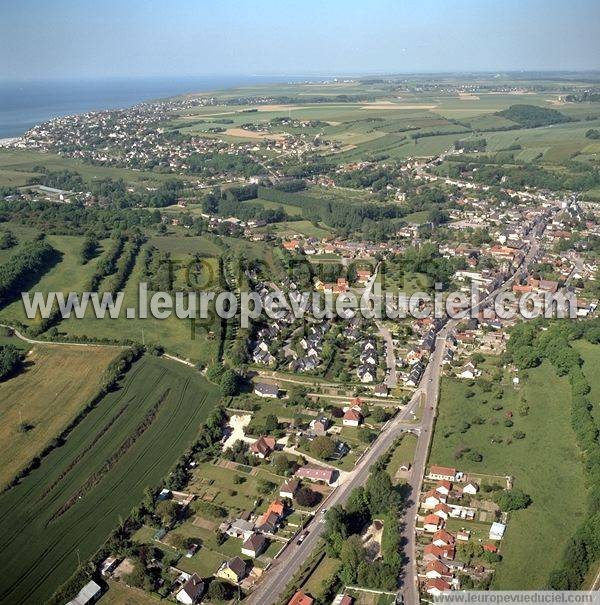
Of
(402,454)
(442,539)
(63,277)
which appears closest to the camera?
(442,539)

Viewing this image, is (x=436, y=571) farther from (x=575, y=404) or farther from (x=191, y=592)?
(x=575, y=404)

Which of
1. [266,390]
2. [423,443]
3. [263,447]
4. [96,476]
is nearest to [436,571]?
[423,443]

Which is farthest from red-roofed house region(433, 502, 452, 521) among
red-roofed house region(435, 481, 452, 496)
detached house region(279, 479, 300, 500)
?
detached house region(279, 479, 300, 500)

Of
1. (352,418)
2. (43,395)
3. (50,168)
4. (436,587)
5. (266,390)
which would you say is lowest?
(436,587)

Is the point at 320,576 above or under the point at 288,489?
under

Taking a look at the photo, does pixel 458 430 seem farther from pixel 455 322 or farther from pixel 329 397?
pixel 455 322

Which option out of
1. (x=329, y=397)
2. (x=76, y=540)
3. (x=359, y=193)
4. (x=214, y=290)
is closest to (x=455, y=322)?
(x=329, y=397)

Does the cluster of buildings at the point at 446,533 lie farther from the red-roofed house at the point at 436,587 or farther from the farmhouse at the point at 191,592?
the farmhouse at the point at 191,592

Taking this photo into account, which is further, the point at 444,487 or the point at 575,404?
the point at 575,404
